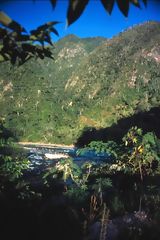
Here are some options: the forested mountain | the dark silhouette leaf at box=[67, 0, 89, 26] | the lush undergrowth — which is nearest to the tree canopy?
the dark silhouette leaf at box=[67, 0, 89, 26]

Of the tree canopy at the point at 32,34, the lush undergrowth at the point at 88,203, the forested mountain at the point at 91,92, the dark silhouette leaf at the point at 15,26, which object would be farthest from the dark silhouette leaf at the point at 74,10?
the forested mountain at the point at 91,92

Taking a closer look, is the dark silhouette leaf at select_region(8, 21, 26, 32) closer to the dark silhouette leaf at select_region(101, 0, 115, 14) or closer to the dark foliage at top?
the dark foliage at top

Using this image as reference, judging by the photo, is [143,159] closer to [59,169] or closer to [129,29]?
[59,169]

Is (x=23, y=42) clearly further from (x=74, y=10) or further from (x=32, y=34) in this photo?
(x=74, y=10)

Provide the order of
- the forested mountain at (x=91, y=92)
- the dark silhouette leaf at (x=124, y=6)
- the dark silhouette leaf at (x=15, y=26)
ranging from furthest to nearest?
the forested mountain at (x=91, y=92) < the dark silhouette leaf at (x=15, y=26) < the dark silhouette leaf at (x=124, y=6)

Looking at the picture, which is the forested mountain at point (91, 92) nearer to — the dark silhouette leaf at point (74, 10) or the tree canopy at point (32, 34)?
the tree canopy at point (32, 34)

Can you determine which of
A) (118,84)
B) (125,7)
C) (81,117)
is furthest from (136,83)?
(125,7)
